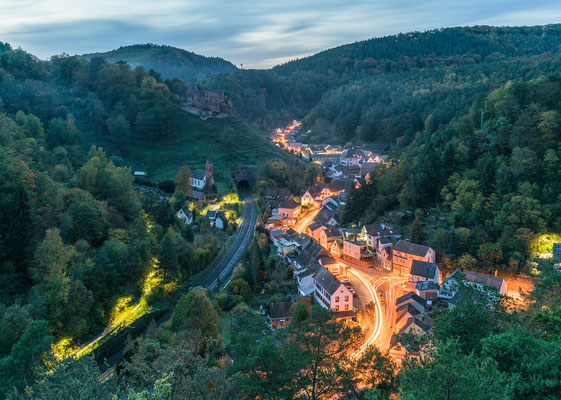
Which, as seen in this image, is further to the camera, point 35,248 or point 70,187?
point 70,187

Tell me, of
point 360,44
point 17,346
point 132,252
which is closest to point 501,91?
point 132,252

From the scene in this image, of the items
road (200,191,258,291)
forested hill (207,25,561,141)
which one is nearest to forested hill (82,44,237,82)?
forested hill (207,25,561,141)

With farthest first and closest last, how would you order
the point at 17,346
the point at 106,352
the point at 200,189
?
the point at 200,189, the point at 106,352, the point at 17,346

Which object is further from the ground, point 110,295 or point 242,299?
point 110,295

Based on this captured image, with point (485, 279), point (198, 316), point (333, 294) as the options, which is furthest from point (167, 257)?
point (485, 279)

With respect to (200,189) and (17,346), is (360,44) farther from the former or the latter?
(17,346)

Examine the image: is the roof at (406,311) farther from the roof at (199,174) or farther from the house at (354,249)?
the roof at (199,174)

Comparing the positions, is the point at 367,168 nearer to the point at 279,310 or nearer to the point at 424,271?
the point at 424,271
